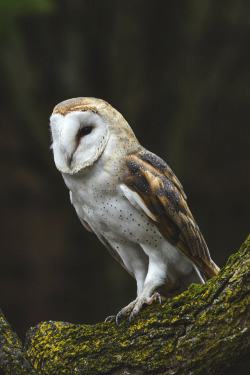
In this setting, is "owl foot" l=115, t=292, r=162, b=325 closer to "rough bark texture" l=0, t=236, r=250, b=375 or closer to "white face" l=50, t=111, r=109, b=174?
"rough bark texture" l=0, t=236, r=250, b=375

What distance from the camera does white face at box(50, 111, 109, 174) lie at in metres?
2.78

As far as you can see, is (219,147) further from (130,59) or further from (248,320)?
(248,320)

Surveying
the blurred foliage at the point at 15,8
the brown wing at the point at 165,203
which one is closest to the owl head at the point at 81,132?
the brown wing at the point at 165,203

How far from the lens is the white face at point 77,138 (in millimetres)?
2781

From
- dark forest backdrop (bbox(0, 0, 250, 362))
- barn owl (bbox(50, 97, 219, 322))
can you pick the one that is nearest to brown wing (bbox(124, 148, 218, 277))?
barn owl (bbox(50, 97, 219, 322))

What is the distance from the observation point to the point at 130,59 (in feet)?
19.4

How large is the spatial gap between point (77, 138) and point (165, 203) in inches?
20.7

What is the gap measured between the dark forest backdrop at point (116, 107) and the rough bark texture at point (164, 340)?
3180 millimetres

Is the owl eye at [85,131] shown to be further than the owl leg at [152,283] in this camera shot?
Yes

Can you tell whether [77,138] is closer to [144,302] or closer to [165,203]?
[165,203]

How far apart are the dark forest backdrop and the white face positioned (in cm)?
292

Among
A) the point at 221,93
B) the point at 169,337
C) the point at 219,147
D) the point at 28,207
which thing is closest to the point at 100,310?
the point at 28,207

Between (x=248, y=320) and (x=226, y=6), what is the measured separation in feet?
14.1

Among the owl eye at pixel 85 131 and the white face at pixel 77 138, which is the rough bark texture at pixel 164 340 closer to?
the white face at pixel 77 138
